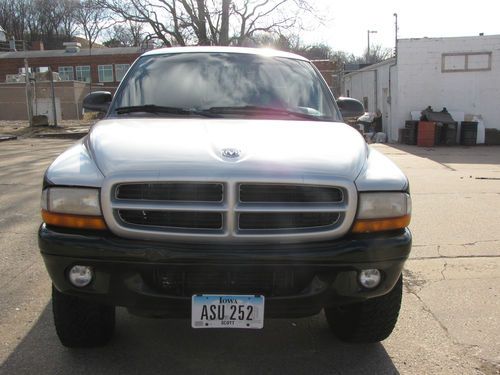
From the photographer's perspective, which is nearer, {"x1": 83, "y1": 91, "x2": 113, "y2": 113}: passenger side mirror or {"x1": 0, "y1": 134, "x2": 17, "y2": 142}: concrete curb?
{"x1": 83, "y1": 91, "x2": 113, "y2": 113}: passenger side mirror

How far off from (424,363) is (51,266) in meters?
2.20

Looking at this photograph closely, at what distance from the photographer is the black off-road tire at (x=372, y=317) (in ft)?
10.3

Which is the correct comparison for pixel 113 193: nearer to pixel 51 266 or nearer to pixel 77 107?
pixel 51 266

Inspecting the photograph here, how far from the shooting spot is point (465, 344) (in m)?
3.38

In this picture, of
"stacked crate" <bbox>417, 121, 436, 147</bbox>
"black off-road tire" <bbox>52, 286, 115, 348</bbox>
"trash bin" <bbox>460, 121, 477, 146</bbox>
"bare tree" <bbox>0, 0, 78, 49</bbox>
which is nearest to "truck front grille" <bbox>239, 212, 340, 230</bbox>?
"black off-road tire" <bbox>52, 286, 115, 348</bbox>

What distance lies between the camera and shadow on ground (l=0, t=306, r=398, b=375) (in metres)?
3.04

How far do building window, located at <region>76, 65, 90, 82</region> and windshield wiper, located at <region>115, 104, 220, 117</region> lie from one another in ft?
183

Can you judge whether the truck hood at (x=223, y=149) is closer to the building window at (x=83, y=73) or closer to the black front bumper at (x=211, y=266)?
the black front bumper at (x=211, y=266)

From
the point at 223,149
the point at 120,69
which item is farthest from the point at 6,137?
the point at 120,69

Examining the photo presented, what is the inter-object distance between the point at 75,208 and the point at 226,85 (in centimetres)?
171

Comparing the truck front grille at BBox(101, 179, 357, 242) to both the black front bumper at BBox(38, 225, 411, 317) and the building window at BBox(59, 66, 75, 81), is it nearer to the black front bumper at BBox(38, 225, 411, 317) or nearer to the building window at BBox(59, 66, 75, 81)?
the black front bumper at BBox(38, 225, 411, 317)

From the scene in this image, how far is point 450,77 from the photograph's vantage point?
18.8 meters

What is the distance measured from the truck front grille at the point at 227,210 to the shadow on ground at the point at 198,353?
2.96ft

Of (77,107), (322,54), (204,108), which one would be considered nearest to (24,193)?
(204,108)
